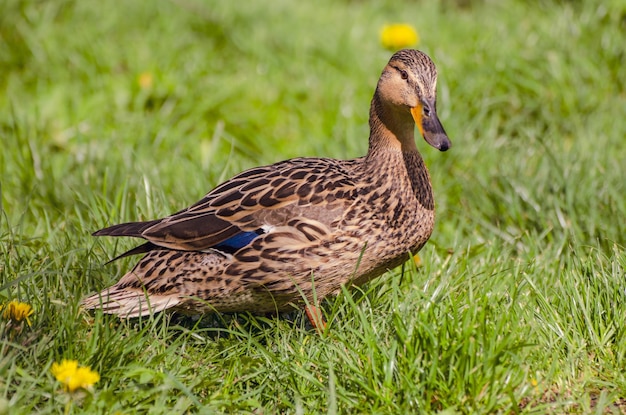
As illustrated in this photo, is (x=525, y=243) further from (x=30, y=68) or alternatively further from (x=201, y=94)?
(x=30, y=68)

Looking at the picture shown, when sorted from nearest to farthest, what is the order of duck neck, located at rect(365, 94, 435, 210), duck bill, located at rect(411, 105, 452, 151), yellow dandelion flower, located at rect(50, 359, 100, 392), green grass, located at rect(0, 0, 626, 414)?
yellow dandelion flower, located at rect(50, 359, 100, 392), green grass, located at rect(0, 0, 626, 414), duck bill, located at rect(411, 105, 452, 151), duck neck, located at rect(365, 94, 435, 210)

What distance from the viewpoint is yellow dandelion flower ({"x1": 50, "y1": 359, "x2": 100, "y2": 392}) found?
9.59 ft

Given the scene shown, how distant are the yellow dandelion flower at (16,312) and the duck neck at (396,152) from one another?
1.53m

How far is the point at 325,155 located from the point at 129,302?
2.35 metres

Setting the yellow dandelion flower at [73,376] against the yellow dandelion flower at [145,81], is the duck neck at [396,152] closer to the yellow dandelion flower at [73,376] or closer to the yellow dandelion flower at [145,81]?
the yellow dandelion flower at [73,376]

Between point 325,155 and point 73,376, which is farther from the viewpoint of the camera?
point 325,155

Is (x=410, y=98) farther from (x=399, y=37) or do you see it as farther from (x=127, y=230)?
(x=399, y=37)

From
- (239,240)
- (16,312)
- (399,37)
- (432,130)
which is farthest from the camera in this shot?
(399,37)

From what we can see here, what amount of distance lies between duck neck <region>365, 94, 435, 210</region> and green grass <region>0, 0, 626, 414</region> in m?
0.44

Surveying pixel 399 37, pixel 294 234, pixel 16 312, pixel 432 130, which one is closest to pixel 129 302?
pixel 16 312

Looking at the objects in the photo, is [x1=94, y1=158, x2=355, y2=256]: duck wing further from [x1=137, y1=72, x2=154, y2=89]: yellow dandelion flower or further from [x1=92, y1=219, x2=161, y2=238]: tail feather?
[x1=137, y1=72, x2=154, y2=89]: yellow dandelion flower

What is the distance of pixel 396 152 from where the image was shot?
3891 millimetres

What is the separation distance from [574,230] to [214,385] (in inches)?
88.7

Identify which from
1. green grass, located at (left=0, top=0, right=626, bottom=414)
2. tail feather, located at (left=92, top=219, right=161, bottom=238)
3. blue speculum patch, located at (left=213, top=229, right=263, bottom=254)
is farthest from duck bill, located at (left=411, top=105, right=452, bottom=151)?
tail feather, located at (left=92, top=219, right=161, bottom=238)
